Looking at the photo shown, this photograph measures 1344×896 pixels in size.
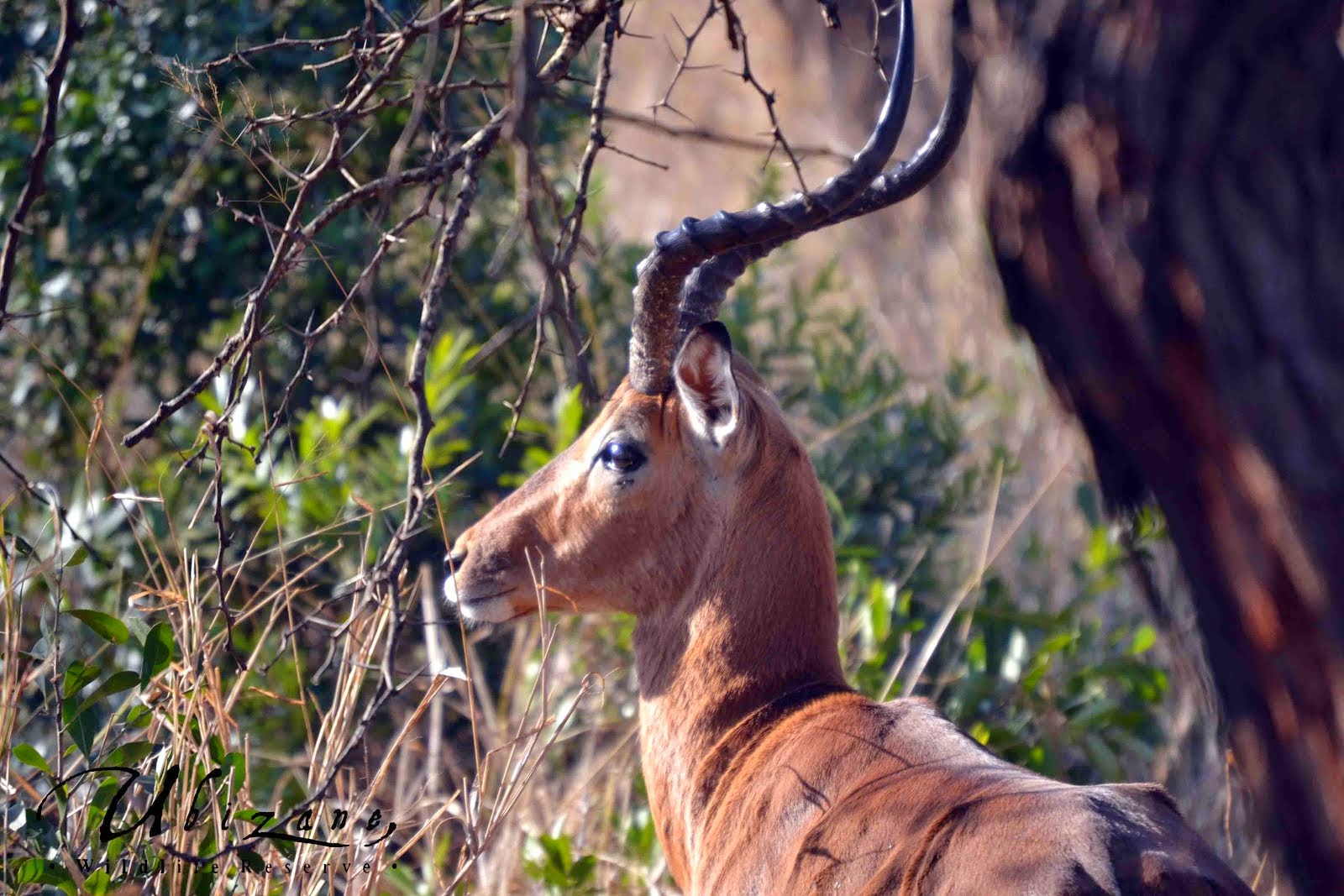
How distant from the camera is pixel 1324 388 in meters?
2.06

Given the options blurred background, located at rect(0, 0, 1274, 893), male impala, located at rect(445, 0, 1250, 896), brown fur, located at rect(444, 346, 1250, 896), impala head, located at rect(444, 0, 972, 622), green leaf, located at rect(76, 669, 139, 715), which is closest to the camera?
brown fur, located at rect(444, 346, 1250, 896)

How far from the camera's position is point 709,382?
3.39 meters

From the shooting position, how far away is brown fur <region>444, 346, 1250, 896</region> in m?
2.74

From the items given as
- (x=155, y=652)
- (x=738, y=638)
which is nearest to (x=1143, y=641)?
(x=738, y=638)

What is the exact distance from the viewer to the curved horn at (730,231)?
116 inches

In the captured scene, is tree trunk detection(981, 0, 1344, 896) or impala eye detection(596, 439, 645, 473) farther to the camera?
impala eye detection(596, 439, 645, 473)

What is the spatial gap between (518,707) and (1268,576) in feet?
11.9

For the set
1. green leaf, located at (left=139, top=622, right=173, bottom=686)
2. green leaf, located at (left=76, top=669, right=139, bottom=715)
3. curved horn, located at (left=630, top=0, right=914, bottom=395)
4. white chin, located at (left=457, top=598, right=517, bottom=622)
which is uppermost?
curved horn, located at (left=630, top=0, right=914, bottom=395)

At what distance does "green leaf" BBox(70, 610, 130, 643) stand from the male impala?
0.83 m

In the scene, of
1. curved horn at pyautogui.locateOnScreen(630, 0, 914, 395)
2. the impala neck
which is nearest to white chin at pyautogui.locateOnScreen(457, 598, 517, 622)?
the impala neck

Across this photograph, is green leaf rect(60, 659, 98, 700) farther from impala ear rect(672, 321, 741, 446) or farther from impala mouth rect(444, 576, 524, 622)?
impala ear rect(672, 321, 741, 446)

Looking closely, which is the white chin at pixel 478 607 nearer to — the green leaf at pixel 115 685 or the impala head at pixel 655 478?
the impala head at pixel 655 478

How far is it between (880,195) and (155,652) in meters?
2.08

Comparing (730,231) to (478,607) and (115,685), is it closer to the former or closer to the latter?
(478,607)
